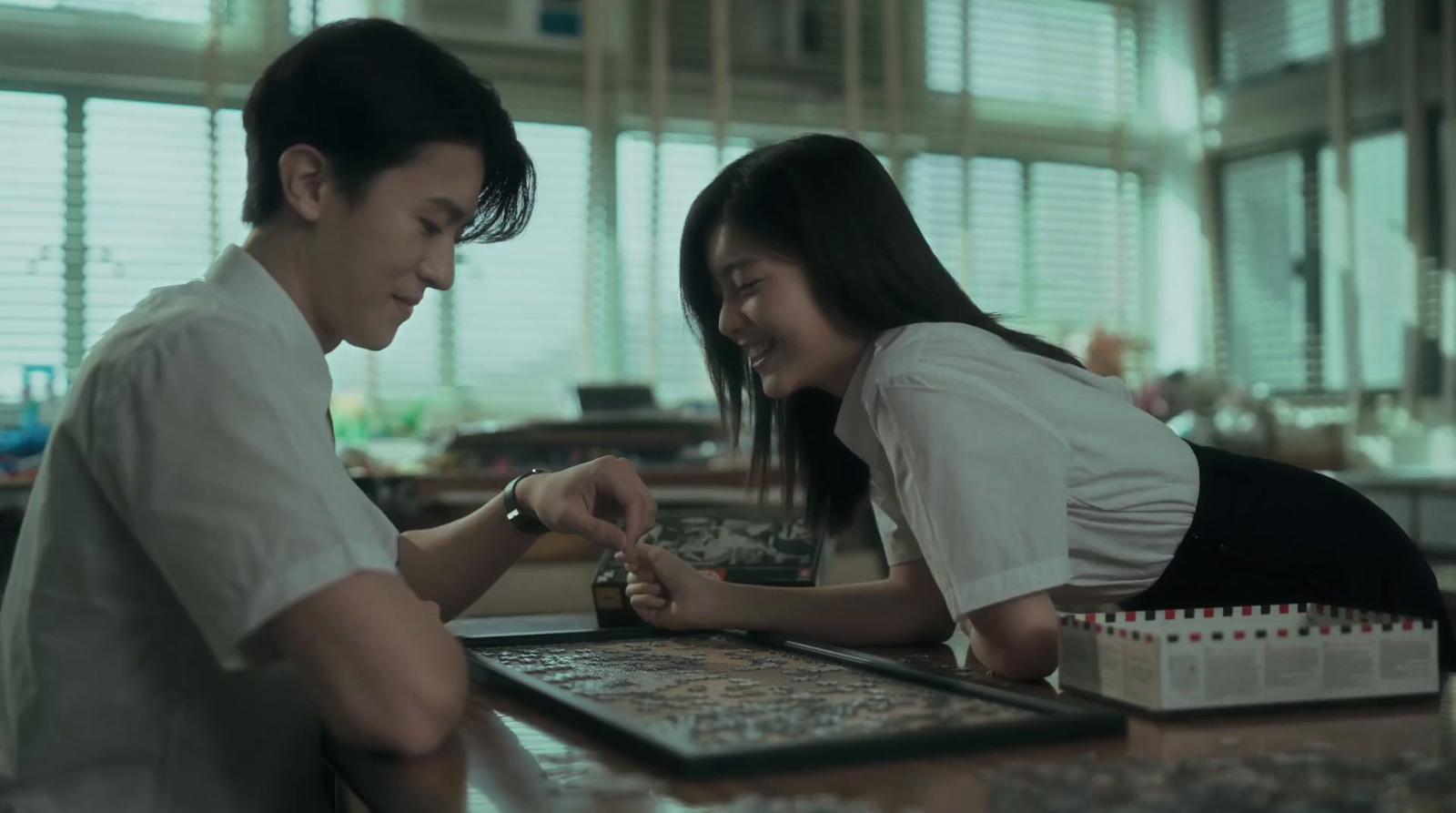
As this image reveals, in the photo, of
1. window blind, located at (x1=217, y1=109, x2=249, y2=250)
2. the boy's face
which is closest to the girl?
the boy's face

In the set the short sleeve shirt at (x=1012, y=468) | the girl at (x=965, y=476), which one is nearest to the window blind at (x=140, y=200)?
the girl at (x=965, y=476)

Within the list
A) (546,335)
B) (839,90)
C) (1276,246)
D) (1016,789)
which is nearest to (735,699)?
(1016,789)

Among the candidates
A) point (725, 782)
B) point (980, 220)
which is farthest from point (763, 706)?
point (980, 220)

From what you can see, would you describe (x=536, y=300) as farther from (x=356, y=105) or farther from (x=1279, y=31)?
(x=356, y=105)

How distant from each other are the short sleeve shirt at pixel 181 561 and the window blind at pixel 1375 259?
4.87 m

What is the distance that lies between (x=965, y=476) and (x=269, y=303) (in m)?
0.61

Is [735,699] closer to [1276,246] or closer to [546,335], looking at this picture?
[546,335]

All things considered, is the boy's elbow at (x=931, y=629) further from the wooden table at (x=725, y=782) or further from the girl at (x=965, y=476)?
the wooden table at (x=725, y=782)

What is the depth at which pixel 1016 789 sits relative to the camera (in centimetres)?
71

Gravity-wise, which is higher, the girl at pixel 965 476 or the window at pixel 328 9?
the window at pixel 328 9

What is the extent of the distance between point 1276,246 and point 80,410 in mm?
5376

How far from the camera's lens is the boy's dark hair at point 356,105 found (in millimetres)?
1063

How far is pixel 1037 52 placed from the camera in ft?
18.6

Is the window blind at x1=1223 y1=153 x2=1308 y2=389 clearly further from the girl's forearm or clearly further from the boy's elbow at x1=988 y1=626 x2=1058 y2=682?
the boy's elbow at x1=988 y1=626 x2=1058 y2=682
